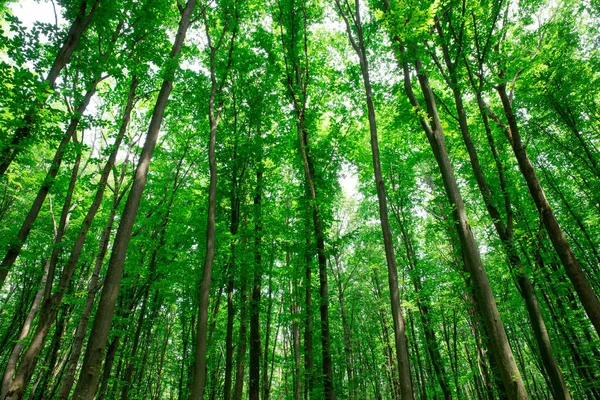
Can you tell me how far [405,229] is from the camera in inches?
568

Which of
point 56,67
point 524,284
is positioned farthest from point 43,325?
point 524,284

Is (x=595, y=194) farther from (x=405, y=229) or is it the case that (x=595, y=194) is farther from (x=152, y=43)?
(x=152, y=43)

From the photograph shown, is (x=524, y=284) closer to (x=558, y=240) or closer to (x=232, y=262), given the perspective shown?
(x=558, y=240)

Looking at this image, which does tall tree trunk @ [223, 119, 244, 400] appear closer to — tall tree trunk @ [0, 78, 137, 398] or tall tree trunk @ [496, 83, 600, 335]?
tall tree trunk @ [0, 78, 137, 398]

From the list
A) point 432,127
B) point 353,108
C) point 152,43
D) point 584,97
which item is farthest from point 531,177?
point 152,43

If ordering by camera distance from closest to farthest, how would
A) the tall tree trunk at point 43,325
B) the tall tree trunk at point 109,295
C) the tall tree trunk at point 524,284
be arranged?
the tall tree trunk at point 109,295 → the tall tree trunk at point 524,284 → the tall tree trunk at point 43,325

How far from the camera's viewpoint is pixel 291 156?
11.6 metres

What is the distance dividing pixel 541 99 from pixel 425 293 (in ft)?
26.8

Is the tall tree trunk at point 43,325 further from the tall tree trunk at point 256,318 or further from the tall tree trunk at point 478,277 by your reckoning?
the tall tree trunk at point 478,277

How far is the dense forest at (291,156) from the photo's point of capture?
5.55 meters

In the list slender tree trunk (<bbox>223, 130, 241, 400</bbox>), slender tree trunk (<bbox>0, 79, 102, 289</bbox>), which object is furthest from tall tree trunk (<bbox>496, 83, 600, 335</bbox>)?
slender tree trunk (<bbox>0, 79, 102, 289</bbox>)

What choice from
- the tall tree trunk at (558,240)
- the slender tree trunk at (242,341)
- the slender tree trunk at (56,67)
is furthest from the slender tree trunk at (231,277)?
the tall tree trunk at (558,240)

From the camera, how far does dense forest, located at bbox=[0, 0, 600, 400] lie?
18.2 feet

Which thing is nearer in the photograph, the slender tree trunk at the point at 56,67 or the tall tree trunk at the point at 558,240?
the slender tree trunk at the point at 56,67
